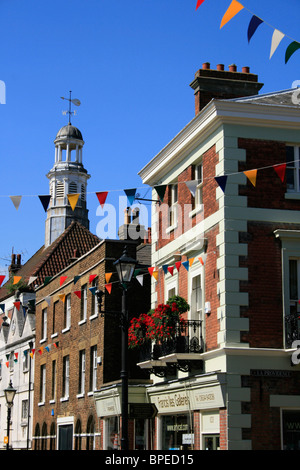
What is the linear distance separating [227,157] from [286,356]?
5074 mm

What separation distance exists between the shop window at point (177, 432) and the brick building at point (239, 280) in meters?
0.06

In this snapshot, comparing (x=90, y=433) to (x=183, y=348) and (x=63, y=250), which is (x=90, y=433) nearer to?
(x=183, y=348)

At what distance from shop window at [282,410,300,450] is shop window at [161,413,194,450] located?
2880mm

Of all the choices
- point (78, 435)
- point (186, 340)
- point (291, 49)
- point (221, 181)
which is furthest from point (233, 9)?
point (78, 435)

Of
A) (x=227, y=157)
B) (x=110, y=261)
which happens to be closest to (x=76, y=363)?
(x=110, y=261)

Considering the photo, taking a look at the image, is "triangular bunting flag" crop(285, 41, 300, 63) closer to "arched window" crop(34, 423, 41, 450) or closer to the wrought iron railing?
the wrought iron railing

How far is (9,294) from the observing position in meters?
52.5

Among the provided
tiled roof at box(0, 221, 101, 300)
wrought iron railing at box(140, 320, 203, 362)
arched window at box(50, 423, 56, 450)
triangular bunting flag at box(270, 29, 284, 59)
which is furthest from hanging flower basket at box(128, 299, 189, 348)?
tiled roof at box(0, 221, 101, 300)

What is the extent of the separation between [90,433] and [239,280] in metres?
12.6

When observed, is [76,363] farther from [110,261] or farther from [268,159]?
[268,159]

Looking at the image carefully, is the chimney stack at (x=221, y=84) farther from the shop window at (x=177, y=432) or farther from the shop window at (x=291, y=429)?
the shop window at (x=291, y=429)

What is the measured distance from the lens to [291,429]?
64.6 feet

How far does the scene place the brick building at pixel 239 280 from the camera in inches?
772

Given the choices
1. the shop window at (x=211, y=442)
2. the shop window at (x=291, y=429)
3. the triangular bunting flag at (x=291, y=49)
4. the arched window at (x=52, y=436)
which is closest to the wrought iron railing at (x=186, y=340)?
the shop window at (x=211, y=442)
